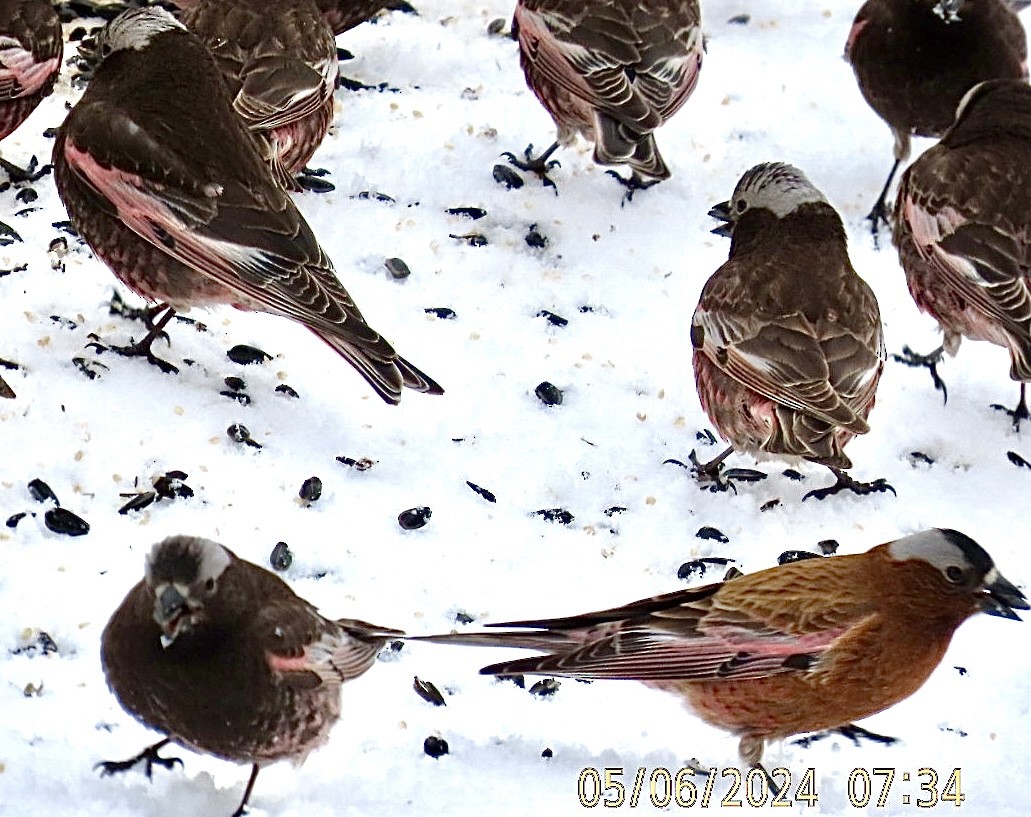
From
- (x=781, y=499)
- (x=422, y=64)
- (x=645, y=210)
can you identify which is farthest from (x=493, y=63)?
(x=781, y=499)

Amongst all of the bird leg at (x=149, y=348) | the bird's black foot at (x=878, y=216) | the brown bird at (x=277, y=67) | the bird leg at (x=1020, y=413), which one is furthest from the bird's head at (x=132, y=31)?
the bird leg at (x=1020, y=413)

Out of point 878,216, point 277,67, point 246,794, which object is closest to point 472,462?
point 246,794

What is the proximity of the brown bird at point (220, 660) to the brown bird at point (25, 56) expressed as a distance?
308 cm

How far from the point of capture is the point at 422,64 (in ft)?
26.3

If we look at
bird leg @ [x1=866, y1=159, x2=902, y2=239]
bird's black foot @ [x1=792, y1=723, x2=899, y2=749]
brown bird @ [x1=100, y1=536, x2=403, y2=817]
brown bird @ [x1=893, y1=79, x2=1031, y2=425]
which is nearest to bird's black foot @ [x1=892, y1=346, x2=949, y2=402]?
A: brown bird @ [x1=893, y1=79, x2=1031, y2=425]

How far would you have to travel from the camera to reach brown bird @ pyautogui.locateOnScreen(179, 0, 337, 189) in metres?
6.61

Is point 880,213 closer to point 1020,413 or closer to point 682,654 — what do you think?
point 1020,413

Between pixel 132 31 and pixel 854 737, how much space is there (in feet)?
11.2

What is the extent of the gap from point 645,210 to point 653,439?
5.10ft

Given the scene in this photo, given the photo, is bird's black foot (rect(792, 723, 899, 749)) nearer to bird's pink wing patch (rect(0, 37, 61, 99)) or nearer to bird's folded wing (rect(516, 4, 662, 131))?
bird's folded wing (rect(516, 4, 662, 131))

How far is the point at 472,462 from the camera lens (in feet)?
19.0

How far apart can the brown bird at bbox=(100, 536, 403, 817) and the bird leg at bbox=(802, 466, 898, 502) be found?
2.21 meters

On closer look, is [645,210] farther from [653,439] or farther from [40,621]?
[40,621]

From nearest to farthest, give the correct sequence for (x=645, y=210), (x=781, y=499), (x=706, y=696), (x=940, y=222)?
(x=706, y=696) → (x=781, y=499) → (x=940, y=222) → (x=645, y=210)
